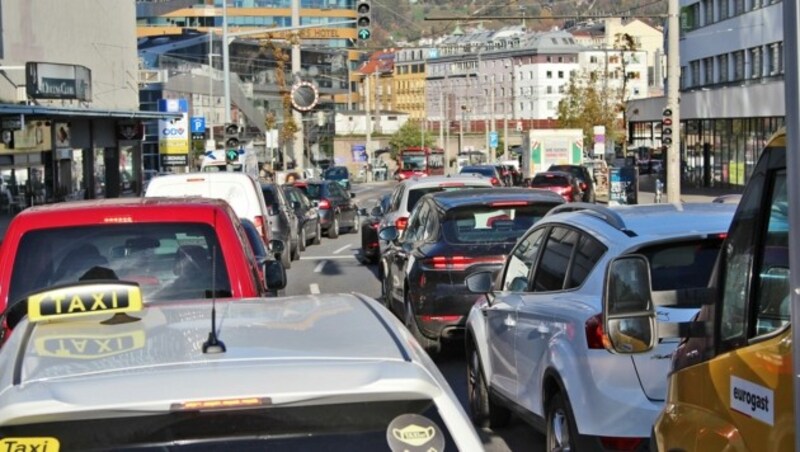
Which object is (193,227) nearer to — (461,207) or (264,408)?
(264,408)

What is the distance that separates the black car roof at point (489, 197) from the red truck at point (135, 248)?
5.23 meters

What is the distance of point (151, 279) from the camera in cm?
738

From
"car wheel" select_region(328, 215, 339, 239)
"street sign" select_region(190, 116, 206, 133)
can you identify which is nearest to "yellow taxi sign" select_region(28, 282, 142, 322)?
"car wheel" select_region(328, 215, 339, 239)

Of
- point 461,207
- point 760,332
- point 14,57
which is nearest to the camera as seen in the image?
point 760,332

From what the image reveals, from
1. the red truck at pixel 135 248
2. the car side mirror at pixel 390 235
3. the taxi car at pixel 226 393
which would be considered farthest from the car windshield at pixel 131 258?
the car side mirror at pixel 390 235

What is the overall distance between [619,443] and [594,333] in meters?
0.60

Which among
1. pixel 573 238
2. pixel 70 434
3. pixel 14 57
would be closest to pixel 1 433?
pixel 70 434

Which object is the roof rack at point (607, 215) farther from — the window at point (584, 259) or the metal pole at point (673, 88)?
the metal pole at point (673, 88)

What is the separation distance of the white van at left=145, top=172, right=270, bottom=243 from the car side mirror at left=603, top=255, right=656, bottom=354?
42.4ft

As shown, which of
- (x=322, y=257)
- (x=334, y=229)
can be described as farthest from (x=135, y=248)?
(x=334, y=229)

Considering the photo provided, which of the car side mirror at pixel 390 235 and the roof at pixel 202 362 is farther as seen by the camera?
the car side mirror at pixel 390 235

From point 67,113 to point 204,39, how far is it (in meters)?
66.2

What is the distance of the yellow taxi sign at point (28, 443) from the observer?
9.61ft

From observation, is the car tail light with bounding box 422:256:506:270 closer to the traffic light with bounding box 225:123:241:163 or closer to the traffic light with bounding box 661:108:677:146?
the traffic light with bounding box 661:108:677:146
